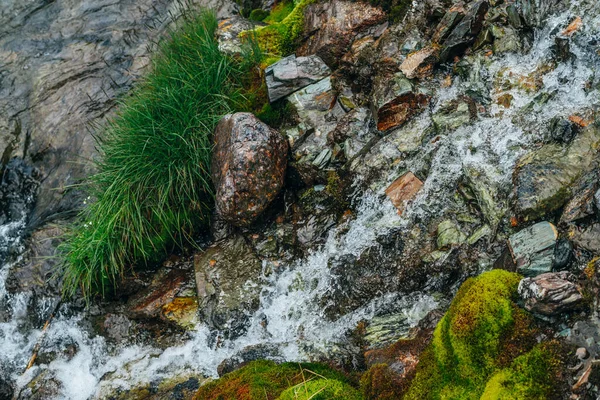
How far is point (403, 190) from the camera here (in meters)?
5.39

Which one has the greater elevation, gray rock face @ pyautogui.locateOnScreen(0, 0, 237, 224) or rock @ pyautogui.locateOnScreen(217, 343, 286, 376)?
gray rock face @ pyautogui.locateOnScreen(0, 0, 237, 224)

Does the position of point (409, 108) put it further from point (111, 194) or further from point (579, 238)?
point (111, 194)

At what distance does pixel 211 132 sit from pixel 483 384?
435 cm

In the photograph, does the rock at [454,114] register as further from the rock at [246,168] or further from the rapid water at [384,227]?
the rock at [246,168]

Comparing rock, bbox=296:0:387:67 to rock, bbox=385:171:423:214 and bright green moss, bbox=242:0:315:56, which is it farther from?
rock, bbox=385:171:423:214

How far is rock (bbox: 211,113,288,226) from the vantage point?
229 inches

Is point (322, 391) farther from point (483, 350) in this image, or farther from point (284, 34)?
point (284, 34)

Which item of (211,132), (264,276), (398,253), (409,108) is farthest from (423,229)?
(211,132)

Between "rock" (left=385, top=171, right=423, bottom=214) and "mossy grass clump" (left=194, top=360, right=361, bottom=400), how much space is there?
199cm

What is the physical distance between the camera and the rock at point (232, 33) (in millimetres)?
7391

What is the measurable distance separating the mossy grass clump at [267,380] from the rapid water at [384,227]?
59 centimetres

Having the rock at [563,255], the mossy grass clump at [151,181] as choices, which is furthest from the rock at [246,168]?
the rock at [563,255]

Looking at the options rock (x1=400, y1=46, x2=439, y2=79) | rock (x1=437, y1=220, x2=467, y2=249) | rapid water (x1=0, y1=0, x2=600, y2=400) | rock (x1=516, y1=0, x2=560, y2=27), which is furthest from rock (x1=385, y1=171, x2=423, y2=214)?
rock (x1=516, y1=0, x2=560, y2=27)

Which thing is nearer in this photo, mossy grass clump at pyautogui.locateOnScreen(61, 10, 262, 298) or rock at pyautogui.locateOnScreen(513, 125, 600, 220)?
rock at pyautogui.locateOnScreen(513, 125, 600, 220)
